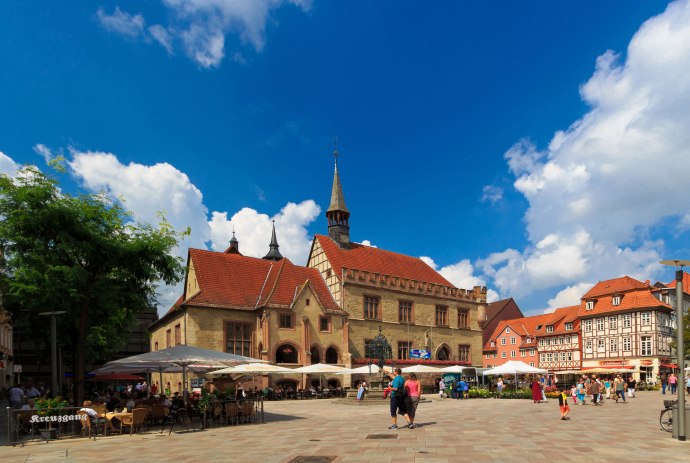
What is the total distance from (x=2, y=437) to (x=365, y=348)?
3355cm

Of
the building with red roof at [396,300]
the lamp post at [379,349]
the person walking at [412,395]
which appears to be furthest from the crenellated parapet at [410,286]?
the person walking at [412,395]

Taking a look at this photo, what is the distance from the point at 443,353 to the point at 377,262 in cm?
1143

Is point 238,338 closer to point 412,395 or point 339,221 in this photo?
point 339,221

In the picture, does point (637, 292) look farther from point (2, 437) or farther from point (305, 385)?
point (2, 437)

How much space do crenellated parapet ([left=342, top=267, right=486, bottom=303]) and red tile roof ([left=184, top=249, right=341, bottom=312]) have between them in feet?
9.90

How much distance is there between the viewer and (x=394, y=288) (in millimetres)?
51375

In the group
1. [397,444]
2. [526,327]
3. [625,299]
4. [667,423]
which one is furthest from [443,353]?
[397,444]

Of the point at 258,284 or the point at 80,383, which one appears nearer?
the point at 80,383

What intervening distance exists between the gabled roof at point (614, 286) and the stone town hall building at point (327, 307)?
18.6 metres

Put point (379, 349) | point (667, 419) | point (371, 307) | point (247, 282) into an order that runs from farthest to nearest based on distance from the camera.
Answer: point (371, 307)
point (379, 349)
point (247, 282)
point (667, 419)

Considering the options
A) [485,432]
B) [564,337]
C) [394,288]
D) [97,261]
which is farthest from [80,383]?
[564,337]

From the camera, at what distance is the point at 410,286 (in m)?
52.9

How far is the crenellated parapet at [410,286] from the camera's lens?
159 ft

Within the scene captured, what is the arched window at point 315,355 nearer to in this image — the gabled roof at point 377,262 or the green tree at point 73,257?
the gabled roof at point 377,262
